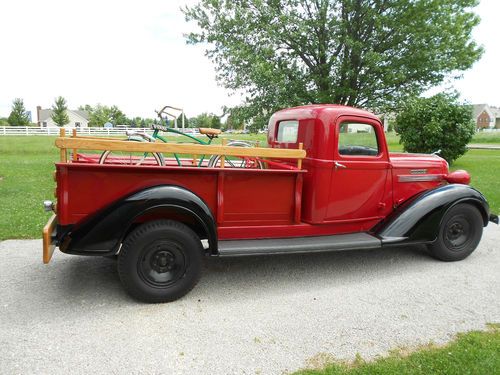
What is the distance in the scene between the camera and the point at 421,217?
426 cm

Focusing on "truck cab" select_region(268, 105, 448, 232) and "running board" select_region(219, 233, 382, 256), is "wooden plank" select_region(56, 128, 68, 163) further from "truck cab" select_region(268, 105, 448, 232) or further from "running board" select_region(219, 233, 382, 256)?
"truck cab" select_region(268, 105, 448, 232)

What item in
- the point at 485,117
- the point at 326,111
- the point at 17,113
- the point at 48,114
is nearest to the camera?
the point at 326,111

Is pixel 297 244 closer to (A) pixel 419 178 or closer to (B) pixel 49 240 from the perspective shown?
(A) pixel 419 178

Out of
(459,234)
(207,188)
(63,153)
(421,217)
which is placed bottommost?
(459,234)

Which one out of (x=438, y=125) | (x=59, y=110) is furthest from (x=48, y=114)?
(x=438, y=125)

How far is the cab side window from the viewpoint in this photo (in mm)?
4111

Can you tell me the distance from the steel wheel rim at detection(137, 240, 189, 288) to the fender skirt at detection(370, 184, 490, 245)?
88.2 inches

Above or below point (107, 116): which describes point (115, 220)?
below

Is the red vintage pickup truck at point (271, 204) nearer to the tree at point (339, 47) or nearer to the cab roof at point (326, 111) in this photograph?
the cab roof at point (326, 111)

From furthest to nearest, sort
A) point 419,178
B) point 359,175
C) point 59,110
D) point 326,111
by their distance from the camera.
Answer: point 59,110, point 419,178, point 359,175, point 326,111

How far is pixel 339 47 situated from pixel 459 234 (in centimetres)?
958

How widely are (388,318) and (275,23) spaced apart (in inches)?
426

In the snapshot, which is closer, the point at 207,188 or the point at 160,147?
the point at 160,147

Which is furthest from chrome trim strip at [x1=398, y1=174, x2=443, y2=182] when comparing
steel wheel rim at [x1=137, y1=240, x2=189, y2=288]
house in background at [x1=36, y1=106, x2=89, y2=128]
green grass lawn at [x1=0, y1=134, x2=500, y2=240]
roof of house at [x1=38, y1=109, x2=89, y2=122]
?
roof of house at [x1=38, y1=109, x2=89, y2=122]
